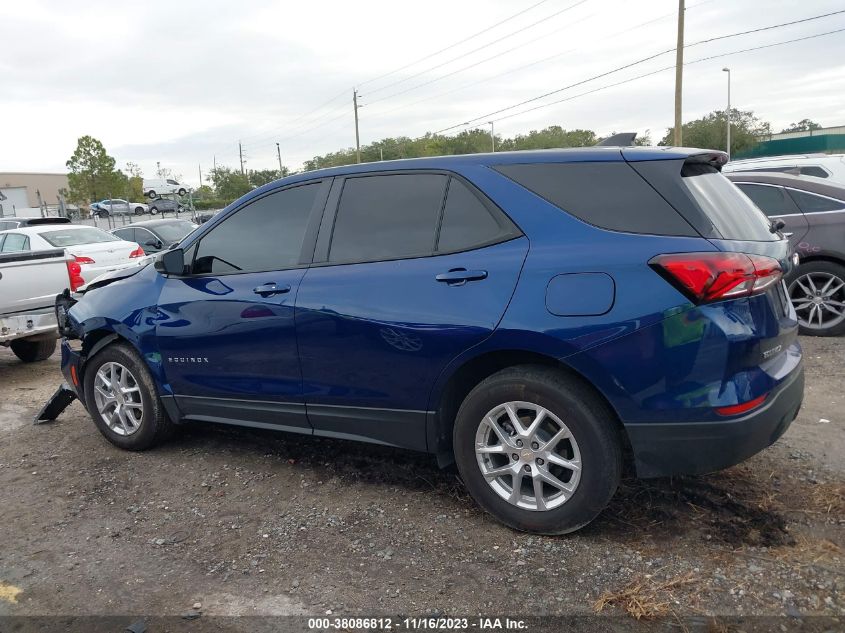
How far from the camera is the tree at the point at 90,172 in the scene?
1700 inches

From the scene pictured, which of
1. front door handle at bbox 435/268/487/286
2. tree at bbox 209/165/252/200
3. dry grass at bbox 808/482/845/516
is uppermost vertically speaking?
tree at bbox 209/165/252/200

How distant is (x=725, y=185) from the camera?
3.38 meters

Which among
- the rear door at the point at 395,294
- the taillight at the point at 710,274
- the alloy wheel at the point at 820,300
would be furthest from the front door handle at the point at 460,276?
the alloy wheel at the point at 820,300

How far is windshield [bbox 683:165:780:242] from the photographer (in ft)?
9.84

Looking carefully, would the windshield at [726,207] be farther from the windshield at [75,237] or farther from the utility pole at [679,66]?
the utility pole at [679,66]

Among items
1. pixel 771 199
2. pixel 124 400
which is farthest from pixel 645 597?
pixel 771 199

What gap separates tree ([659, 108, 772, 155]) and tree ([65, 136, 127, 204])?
39.5 meters

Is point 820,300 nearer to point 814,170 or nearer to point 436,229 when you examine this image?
point 814,170

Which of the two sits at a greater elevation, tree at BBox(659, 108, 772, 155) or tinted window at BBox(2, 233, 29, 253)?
tree at BBox(659, 108, 772, 155)

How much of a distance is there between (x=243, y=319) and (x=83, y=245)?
8.42 meters

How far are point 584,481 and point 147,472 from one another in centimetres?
286

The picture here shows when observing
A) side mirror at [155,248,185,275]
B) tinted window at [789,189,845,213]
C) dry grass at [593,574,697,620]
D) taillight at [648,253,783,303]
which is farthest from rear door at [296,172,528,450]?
tinted window at [789,189,845,213]

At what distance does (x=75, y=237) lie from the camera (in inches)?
467

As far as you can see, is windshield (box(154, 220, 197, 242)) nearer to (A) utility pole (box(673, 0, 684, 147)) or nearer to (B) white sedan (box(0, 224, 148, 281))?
(B) white sedan (box(0, 224, 148, 281))
